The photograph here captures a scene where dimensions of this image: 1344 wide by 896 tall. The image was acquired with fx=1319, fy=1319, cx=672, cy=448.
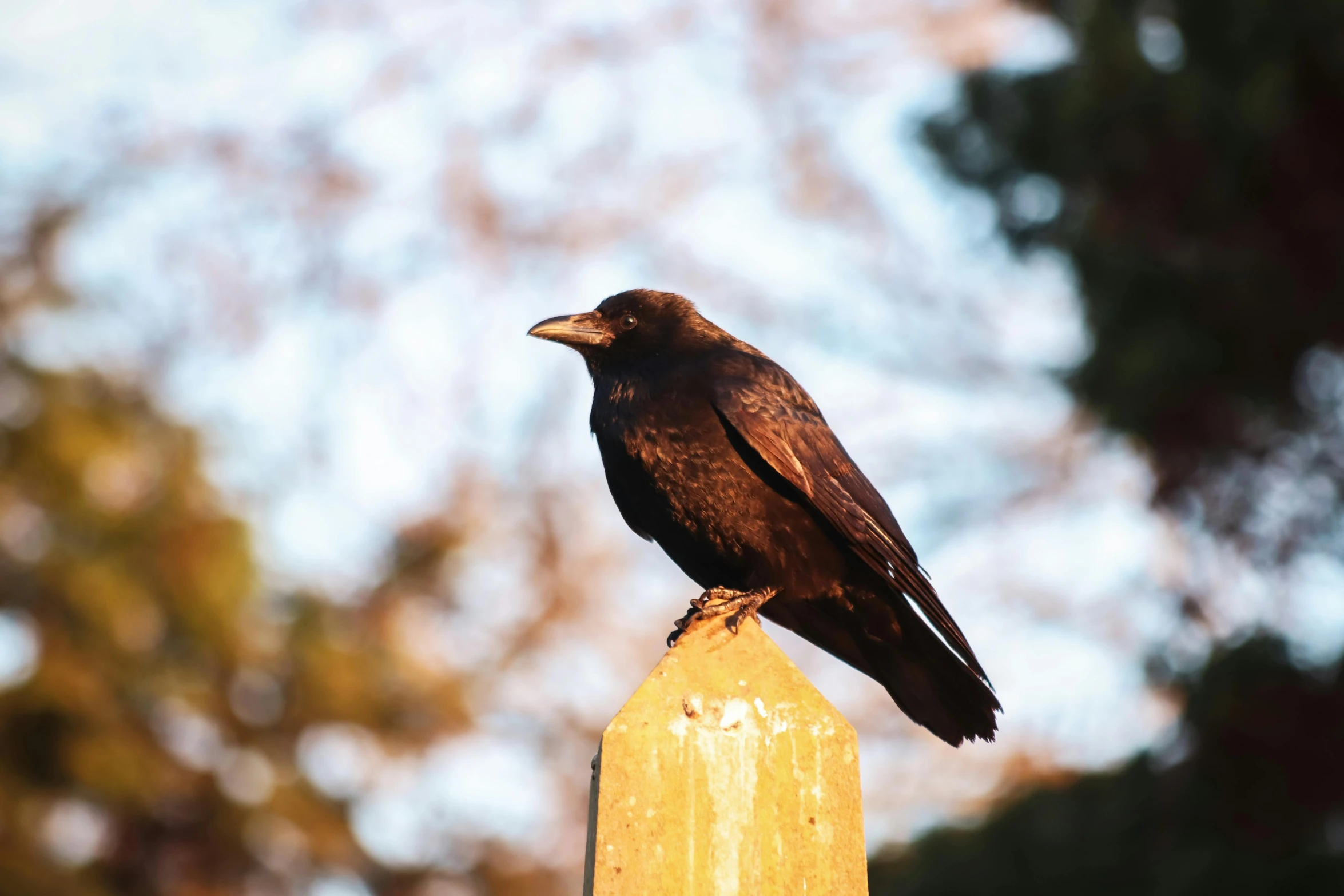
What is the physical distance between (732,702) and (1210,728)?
4909 mm

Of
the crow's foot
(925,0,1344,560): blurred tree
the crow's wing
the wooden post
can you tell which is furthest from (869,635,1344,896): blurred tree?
the wooden post

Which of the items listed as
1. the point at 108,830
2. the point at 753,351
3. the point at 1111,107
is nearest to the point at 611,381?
the point at 753,351

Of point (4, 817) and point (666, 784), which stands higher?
point (4, 817)

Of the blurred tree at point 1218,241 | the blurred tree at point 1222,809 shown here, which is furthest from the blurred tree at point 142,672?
the blurred tree at point 1218,241

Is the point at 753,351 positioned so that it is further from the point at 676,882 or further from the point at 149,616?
the point at 149,616

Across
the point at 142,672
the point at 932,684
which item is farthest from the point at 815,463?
the point at 142,672

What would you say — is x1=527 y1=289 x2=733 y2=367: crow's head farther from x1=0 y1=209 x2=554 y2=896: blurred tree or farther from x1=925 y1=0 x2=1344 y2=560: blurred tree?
x1=0 y1=209 x2=554 y2=896: blurred tree

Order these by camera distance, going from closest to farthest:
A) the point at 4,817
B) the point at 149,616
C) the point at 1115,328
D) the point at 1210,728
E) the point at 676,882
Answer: the point at 676,882 → the point at 1210,728 → the point at 1115,328 → the point at 4,817 → the point at 149,616

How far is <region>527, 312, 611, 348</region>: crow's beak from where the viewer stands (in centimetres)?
430

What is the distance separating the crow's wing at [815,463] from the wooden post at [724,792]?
1.07m

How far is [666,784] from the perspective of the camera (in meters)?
2.20

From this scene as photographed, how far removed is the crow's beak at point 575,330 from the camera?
4.30 meters

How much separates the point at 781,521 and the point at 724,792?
144 cm

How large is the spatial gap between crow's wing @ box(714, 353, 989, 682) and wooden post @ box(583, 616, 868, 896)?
1.07 meters
